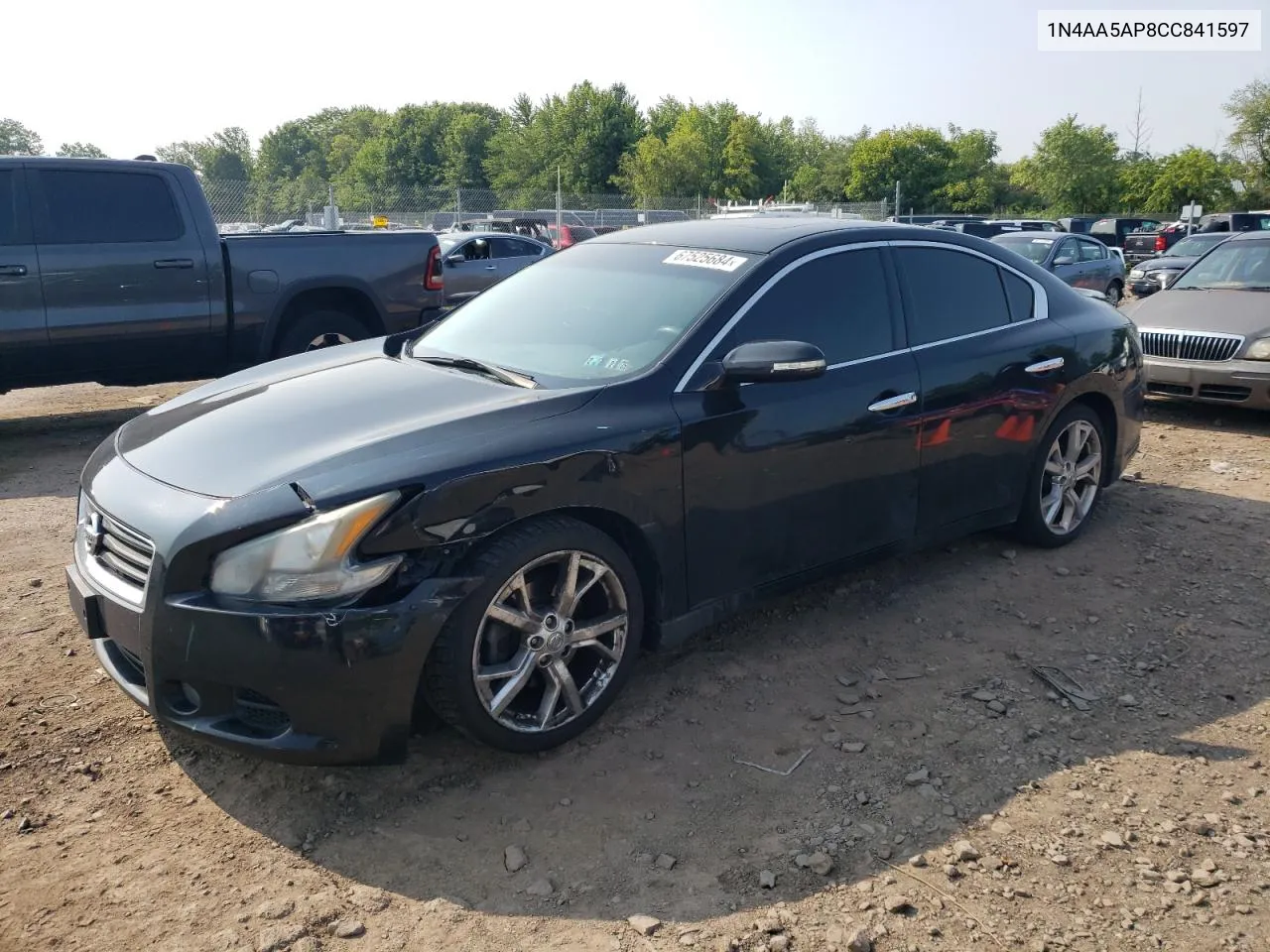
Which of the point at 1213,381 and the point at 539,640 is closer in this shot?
the point at 539,640

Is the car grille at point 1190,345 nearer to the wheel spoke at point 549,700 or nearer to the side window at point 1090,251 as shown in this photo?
the wheel spoke at point 549,700

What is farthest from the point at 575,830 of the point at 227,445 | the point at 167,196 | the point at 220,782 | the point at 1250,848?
the point at 167,196

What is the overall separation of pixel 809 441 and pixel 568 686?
4.29 ft

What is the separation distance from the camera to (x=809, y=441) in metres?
3.81

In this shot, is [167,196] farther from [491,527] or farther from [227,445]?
[491,527]

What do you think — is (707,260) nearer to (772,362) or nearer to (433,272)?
(772,362)

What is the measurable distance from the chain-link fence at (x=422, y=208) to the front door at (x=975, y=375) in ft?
54.4

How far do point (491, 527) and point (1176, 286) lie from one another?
8.44m

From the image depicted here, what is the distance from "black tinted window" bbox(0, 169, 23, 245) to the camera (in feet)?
23.0

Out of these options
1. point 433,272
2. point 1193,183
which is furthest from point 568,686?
point 1193,183

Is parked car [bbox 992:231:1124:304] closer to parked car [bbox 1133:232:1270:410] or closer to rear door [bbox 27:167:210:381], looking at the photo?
parked car [bbox 1133:232:1270:410]

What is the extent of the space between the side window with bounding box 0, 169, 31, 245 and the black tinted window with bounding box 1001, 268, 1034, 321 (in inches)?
252

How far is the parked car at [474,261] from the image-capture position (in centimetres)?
1438

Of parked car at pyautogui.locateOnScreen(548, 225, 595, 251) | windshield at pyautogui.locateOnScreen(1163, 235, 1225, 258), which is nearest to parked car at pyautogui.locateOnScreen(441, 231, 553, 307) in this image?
parked car at pyautogui.locateOnScreen(548, 225, 595, 251)
